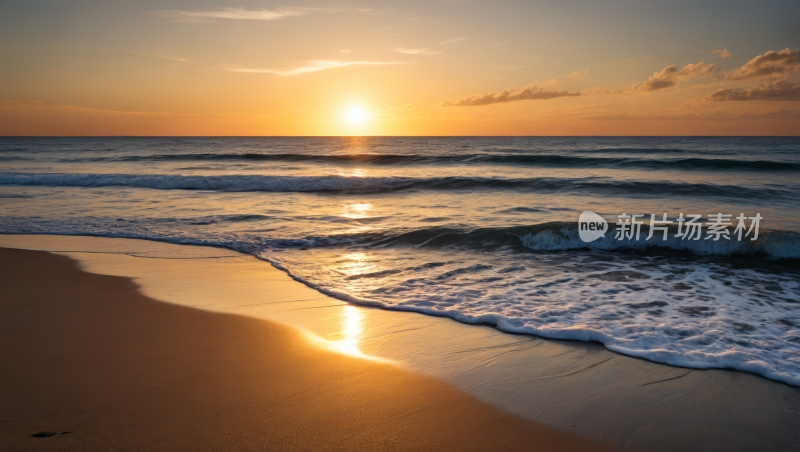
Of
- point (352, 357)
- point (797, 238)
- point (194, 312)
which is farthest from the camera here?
point (797, 238)

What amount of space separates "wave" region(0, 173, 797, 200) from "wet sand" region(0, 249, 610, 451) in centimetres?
1485

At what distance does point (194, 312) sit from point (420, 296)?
2610 millimetres

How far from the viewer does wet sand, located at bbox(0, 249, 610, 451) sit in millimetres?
2566

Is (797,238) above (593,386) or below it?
above

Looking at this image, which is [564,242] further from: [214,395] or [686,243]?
[214,395]

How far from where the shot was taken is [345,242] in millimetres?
8734

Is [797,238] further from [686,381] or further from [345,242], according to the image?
[345,242]

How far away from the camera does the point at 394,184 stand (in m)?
20.0

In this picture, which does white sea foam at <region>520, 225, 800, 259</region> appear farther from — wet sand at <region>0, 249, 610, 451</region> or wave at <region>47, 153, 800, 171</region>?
wave at <region>47, 153, 800, 171</region>

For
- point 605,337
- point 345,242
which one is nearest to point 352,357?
point 605,337

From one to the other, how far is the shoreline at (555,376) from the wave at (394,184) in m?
13.6

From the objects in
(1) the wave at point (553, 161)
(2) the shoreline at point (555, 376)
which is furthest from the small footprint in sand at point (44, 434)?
(1) the wave at point (553, 161)

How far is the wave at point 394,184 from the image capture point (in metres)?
16.2

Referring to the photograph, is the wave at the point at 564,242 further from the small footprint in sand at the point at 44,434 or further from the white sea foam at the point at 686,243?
the small footprint in sand at the point at 44,434
